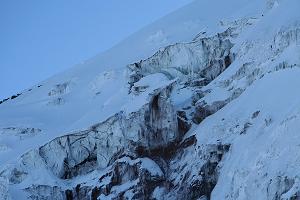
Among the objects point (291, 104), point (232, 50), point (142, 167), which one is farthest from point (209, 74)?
point (291, 104)

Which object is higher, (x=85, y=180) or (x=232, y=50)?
(x=232, y=50)

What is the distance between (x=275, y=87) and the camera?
40500 millimetres

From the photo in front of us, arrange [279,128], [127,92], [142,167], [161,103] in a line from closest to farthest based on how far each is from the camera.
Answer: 1. [279,128]
2. [142,167]
3. [161,103]
4. [127,92]

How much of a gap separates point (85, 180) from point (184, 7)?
40.7 m

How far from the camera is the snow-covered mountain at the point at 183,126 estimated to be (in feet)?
119

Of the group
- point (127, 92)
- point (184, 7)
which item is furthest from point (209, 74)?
point (184, 7)

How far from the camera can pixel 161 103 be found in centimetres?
4694

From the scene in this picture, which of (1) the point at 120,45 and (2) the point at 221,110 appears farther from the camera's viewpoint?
(1) the point at 120,45

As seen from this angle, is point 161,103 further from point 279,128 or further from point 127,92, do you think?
point 279,128

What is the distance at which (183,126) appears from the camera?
1847 inches

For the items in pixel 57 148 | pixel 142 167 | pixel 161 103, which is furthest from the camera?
pixel 57 148

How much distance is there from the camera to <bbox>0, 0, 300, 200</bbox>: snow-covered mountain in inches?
1425

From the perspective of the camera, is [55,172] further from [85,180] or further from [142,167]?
[142,167]

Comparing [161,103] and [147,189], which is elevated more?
[161,103]
